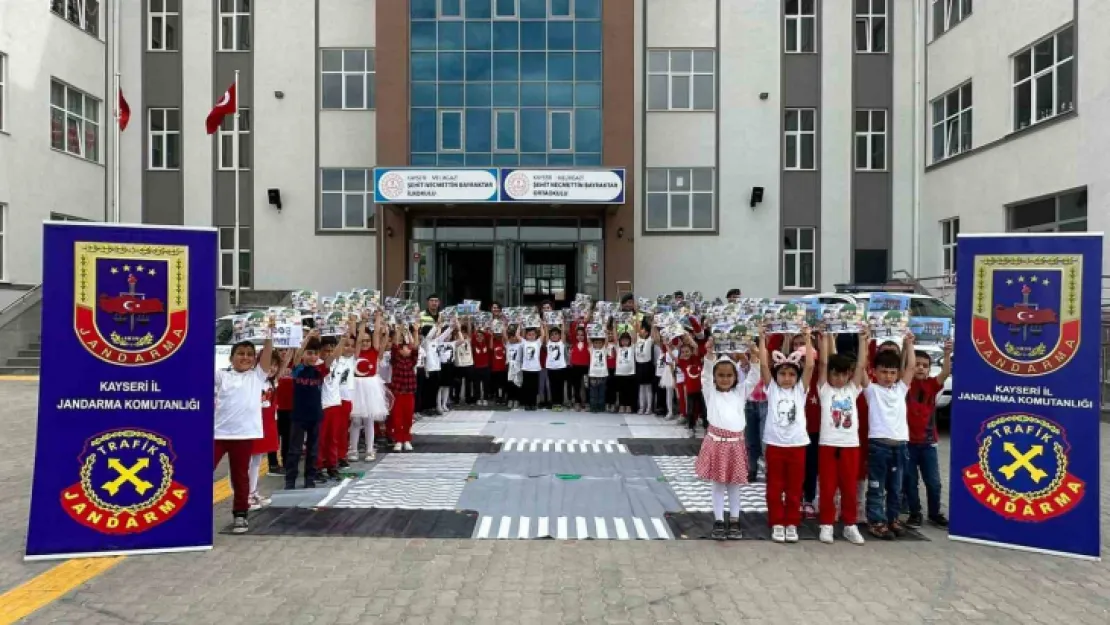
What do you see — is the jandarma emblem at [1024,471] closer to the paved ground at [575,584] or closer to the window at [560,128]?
the paved ground at [575,584]

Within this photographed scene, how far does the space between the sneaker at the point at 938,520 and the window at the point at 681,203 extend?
17.3m

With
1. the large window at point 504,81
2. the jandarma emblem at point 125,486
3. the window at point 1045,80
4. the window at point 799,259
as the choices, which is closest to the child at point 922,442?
the jandarma emblem at point 125,486

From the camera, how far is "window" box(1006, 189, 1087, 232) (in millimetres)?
16984

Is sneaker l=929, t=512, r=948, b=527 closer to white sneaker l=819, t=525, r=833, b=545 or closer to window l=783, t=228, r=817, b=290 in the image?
white sneaker l=819, t=525, r=833, b=545

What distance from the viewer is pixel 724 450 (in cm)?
625

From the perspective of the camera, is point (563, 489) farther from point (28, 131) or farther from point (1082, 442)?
point (28, 131)

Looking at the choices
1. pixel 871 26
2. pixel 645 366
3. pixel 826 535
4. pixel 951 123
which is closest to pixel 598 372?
pixel 645 366

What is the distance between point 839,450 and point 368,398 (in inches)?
206

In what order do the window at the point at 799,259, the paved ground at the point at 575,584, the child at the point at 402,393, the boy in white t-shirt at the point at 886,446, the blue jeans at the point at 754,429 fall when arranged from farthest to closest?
the window at the point at 799,259, the child at the point at 402,393, the blue jeans at the point at 754,429, the boy in white t-shirt at the point at 886,446, the paved ground at the point at 575,584

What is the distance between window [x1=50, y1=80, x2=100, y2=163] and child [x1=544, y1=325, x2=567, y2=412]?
16852mm

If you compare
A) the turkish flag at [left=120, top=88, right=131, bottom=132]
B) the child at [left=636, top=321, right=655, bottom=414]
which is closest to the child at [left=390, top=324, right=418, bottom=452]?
the child at [left=636, top=321, right=655, bottom=414]

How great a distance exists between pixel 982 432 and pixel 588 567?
3439mm

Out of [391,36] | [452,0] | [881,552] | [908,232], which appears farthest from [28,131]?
[908,232]

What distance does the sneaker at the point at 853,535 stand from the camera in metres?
6.21
